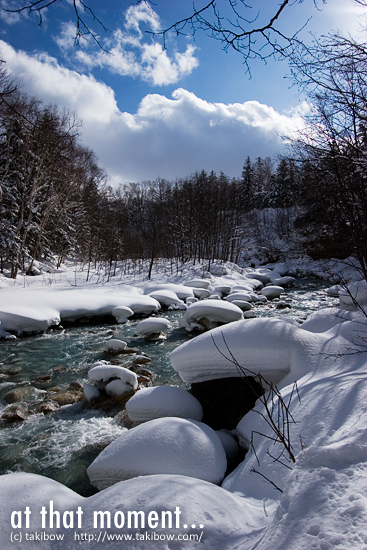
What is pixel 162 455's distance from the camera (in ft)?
8.31

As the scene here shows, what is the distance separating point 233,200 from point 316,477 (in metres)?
26.9

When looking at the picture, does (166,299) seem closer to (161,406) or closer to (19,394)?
(19,394)

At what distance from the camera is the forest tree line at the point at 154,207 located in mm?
5715

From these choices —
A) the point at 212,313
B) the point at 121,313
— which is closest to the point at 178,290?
the point at 121,313

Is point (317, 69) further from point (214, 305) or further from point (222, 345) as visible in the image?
point (214, 305)

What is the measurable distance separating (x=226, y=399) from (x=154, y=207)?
80.1 feet

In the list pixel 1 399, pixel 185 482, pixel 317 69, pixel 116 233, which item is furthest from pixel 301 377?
pixel 116 233

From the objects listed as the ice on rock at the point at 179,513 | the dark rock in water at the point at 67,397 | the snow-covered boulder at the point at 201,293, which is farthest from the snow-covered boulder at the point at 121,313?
the ice on rock at the point at 179,513

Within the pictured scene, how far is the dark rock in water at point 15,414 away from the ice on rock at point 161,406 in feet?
5.90

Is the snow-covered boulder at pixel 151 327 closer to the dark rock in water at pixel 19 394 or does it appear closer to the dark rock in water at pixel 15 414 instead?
the dark rock in water at pixel 19 394

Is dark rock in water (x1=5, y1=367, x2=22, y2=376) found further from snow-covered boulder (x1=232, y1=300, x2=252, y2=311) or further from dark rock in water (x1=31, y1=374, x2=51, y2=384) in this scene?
snow-covered boulder (x1=232, y1=300, x2=252, y2=311)

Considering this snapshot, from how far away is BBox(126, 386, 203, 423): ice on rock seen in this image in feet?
12.1

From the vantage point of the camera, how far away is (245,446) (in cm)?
312

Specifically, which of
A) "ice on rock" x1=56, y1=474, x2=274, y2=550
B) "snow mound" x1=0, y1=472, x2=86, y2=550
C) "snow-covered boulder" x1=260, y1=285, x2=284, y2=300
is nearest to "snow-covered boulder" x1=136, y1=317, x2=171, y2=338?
"snow mound" x1=0, y1=472, x2=86, y2=550
